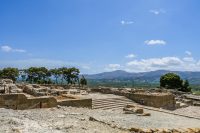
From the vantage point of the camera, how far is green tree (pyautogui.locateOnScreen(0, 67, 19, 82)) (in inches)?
2146

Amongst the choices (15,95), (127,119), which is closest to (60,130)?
(127,119)

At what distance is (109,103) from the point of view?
74.3ft

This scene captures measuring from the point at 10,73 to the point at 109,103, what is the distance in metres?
37.2

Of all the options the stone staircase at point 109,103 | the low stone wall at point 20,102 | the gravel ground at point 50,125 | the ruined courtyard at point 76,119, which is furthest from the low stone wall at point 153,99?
the gravel ground at point 50,125

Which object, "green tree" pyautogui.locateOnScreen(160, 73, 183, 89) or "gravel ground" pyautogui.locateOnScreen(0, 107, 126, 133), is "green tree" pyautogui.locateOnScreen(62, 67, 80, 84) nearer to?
"green tree" pyautogui.locateOnScreen(160, 73, 183, 89)

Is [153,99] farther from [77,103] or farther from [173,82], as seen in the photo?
[173,82]

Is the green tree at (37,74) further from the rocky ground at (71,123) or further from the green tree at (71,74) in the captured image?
the rocky ground at (71,123)

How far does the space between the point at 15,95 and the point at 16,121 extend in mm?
6030

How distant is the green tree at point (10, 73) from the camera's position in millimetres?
54500

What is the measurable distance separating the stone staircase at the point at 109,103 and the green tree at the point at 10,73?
35089 millimetres

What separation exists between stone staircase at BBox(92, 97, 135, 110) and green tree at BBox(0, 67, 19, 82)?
115ft

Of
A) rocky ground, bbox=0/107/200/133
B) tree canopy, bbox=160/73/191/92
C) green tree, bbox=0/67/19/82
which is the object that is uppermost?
green tree, bbox=0/67/19/82

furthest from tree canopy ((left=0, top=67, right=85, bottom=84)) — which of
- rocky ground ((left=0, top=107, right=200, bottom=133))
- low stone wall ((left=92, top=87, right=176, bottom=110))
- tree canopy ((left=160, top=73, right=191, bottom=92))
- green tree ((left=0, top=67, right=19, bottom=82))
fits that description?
rocky ground ((left=0, top=107, right=200, bottom=133))

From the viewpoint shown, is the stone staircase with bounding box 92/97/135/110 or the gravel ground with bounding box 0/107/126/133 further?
the stone staircase with bounding box 92/97/135/110
